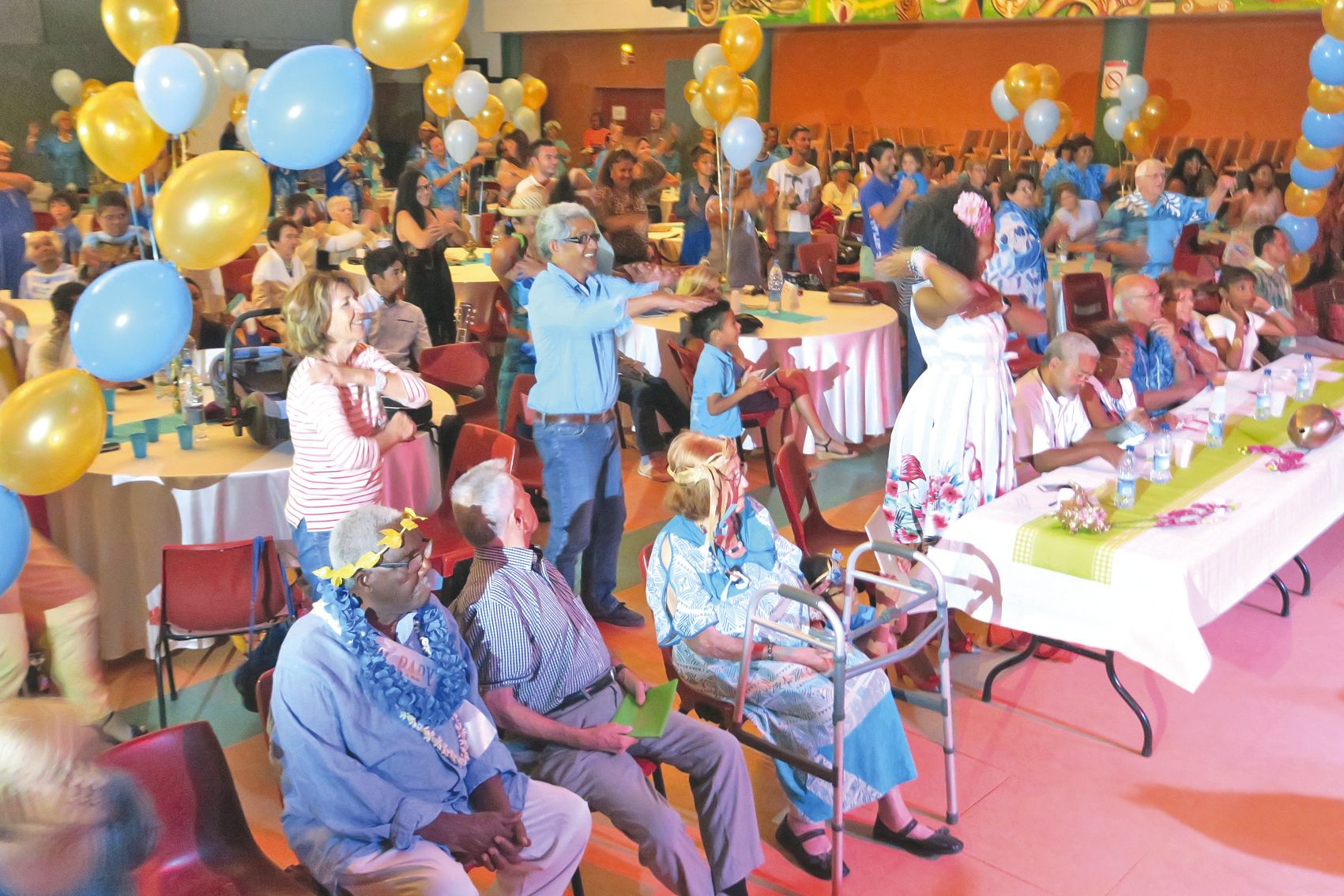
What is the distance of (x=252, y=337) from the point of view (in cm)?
552

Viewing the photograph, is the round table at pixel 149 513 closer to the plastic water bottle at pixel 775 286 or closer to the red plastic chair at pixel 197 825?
the red plastic chair at pixel 197 825

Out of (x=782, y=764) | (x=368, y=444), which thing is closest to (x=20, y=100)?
(x=368, y=444)

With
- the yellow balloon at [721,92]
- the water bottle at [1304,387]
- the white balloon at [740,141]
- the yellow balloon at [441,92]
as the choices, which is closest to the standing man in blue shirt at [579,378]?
the water bottle at [1304,387]

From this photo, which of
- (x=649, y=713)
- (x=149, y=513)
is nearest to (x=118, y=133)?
(x=149, y=513)

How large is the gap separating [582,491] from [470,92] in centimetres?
834

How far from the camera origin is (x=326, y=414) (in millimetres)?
3486

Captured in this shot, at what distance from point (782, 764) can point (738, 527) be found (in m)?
0.67

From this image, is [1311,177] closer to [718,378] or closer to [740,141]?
[740,141]

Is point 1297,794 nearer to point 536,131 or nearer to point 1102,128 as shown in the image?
point 1102,128

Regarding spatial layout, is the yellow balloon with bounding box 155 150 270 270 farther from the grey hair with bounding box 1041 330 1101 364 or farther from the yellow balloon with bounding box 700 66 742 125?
the yellow balloon with bounding box 700 66 742 125

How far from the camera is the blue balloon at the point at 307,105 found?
3.70 m

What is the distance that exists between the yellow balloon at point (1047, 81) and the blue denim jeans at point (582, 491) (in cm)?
830

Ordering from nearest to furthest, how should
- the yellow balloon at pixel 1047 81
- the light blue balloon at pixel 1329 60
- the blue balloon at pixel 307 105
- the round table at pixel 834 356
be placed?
the blue balloon at pixel 307 105
the round table at pixel 834 356
the light blue balloon at pixel 1329 60
the yellow balloon at pixel 1047 81

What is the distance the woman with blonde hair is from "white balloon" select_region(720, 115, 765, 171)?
475 cm
